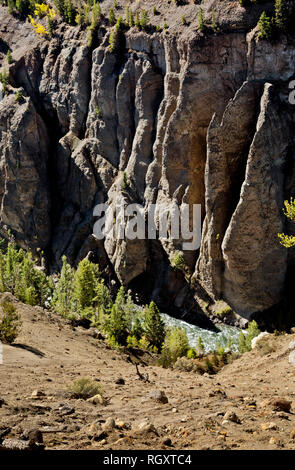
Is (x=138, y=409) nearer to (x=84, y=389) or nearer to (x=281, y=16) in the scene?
(x=84, y=389)

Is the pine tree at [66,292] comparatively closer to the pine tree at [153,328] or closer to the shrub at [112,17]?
the pine tree at [153,328]

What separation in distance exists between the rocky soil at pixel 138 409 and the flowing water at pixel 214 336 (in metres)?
24.2

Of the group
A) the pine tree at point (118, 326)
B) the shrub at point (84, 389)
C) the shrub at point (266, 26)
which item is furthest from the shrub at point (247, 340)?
the shrub at point (266, 26)

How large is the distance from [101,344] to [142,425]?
22.4 meters

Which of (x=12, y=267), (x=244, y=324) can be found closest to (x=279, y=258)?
(x=244, y=324)

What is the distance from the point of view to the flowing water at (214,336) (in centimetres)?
4872

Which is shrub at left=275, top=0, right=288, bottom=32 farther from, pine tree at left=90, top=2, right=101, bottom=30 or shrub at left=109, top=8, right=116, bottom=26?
pine tree at left=90, top=2, right=101, bottom=30

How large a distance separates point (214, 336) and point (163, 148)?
86.1 ft

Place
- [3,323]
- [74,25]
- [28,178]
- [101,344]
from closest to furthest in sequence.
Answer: [3,323] < [101,344] < [28,178] < [74,25]

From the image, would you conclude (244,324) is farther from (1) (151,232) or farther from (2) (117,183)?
(2) (117,183)

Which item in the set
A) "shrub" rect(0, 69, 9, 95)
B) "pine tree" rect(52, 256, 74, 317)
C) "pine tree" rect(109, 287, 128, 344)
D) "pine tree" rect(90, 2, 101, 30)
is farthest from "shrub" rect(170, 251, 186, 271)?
"shrub" rect(0, 69, 9, 95)

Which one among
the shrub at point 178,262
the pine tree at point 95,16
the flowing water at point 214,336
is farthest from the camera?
the pine tree at point 95,16

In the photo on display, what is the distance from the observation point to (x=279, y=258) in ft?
160

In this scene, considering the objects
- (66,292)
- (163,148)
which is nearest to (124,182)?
(163,148)
